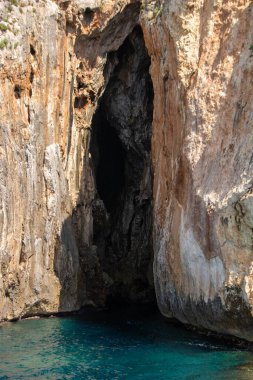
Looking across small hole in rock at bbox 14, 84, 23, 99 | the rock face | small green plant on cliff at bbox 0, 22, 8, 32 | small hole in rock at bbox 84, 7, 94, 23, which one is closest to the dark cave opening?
the rock face

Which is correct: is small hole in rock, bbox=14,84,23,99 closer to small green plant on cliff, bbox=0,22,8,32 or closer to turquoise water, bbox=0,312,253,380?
small green plant on cliff, bbox=0,22,8,32

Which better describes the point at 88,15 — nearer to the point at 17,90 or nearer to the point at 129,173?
the point at 17,90

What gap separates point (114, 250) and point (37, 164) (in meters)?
9.89

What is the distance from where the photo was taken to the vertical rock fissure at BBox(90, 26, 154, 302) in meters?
39.7

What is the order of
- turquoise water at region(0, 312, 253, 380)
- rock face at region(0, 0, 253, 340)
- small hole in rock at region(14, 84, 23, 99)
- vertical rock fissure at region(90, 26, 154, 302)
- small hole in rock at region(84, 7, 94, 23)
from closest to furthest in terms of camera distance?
turquoise water at region(0, 312, 253, 380), rock face at region(0, 0, 253, 340), small hole in rock at region(14, 84, 23, 99), small hole in rock at region(84, 7, 94, 23), vertical rock fissure at region(90, 26, 154, 302)

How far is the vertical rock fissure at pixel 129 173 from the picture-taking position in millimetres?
39688

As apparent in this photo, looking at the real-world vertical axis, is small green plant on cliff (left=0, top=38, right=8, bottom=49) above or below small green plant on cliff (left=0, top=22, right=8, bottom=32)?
below

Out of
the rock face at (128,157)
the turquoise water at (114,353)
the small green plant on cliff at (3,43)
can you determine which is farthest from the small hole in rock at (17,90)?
the turquoise water at (114,353)

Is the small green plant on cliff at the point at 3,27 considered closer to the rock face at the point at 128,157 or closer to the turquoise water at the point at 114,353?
the rock face at the point at 128,157

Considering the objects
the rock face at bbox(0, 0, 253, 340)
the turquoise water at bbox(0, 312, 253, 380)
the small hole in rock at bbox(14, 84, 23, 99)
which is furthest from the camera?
the small hole in rock at bbox(14, 84, 23, 99)

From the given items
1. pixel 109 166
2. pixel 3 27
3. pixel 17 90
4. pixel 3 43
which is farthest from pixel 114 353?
pixel 109 166

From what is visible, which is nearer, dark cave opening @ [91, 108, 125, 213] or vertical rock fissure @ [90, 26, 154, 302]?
vertical rock fissure @ [90, 26, 154, 302]

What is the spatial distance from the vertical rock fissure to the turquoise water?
8.90 meters

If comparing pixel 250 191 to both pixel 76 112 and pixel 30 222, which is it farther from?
pixel 76 112
